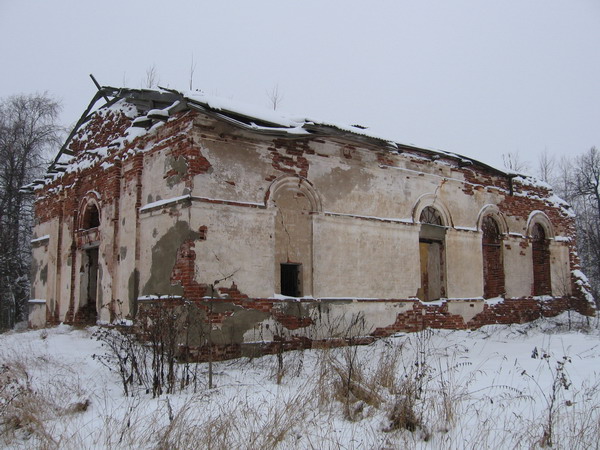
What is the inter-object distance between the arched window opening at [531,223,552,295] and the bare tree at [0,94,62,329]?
1905cm

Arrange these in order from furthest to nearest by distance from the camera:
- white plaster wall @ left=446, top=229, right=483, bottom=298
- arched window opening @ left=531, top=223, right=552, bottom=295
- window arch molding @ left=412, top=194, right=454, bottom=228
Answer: arched window opening @ left=531, top=223, right=552, bottom=295 → white plaster wall @ left=446, top=229, right=483, bottom=298 → window arch molding @ left=412, top=194, right=454, bottom=228

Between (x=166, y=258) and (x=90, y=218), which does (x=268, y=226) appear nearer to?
(x=166, y=258)

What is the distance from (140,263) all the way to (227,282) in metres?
2.10

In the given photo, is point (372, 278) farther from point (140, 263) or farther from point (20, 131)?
point (20, 131)

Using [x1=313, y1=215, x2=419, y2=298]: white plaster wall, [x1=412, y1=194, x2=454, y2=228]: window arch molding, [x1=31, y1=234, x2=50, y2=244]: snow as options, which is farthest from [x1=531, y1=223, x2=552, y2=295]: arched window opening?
[x1=31, y1=234, x2=50, y2=244]: snow

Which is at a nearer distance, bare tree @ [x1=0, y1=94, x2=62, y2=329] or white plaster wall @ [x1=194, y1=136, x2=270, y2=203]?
white plaster wall @ [x1=194, y1=136, x2=270, y2=203]

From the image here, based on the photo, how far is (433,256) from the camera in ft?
46.1

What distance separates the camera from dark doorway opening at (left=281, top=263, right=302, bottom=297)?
1130 cm

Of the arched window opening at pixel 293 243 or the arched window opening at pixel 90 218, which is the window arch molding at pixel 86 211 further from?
the arched window opening at pixel 293 243

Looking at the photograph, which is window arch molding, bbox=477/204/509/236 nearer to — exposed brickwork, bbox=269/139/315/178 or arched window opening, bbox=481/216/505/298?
arched window opening, bbox=481/216/505/298

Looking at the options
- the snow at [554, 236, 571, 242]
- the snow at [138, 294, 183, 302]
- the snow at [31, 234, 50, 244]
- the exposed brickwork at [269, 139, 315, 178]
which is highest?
the exposed brickwork at [269, 139, 315, 178]

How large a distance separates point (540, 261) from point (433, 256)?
507 cm

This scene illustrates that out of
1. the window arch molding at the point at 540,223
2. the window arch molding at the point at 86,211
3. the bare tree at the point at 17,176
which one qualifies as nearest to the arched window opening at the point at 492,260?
the window arch molding at the point at 540,223

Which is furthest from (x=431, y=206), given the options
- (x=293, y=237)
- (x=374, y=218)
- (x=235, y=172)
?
(x=235, y=172)
